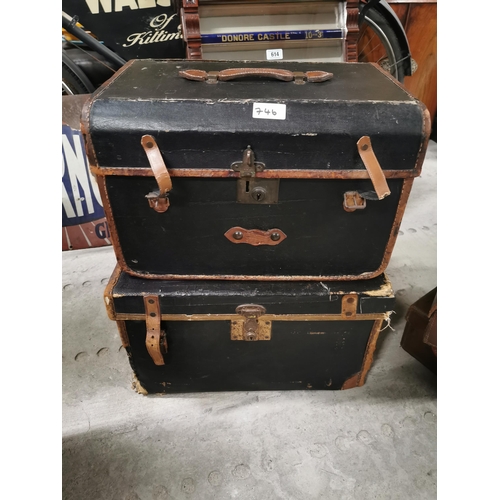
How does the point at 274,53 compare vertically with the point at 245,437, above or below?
above

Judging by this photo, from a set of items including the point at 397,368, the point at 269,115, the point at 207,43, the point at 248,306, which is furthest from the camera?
the point at 207,43

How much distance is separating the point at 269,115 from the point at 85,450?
116cm

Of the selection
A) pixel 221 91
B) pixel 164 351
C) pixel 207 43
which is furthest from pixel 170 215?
pixel 207 43

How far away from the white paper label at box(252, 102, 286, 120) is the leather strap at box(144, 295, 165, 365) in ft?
1.90

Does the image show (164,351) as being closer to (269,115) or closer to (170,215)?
(170,215)

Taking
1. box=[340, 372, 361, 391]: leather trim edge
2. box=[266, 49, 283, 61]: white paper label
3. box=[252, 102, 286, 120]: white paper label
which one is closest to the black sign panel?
box=[266, 49, 283, 61]: white paper label

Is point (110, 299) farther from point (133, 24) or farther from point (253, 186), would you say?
point (133, 24)

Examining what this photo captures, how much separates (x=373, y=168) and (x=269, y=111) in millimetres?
282

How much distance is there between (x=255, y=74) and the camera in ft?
3.49

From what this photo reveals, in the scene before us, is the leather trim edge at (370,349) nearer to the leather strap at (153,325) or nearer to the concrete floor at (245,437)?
the concrete floor at (245,437)

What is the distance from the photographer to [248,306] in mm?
1175

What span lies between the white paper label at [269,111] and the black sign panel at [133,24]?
1361mm

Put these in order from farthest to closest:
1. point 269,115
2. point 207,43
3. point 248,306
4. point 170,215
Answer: point 207,43
point 248,306
point 170,215
point 269,115

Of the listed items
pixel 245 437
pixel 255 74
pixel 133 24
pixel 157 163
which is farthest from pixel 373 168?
pixel 133 24
